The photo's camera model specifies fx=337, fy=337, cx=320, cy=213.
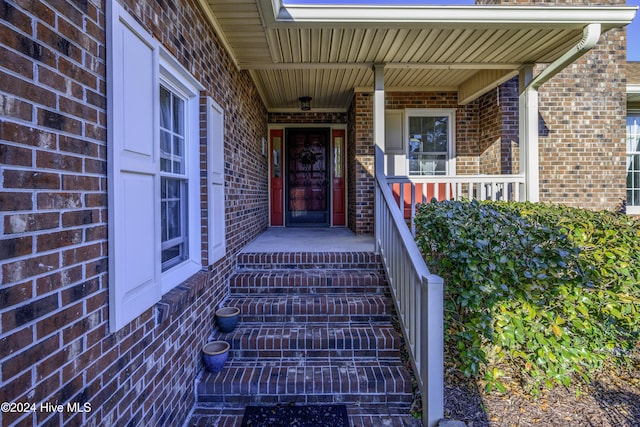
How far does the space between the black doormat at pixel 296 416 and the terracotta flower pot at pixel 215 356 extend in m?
0.40

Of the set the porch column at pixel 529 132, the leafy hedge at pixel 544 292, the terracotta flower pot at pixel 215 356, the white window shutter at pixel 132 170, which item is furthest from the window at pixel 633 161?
the white window shutter at pixel 132 170

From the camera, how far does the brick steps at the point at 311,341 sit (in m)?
2.45

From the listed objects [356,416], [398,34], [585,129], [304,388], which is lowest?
[356,416]

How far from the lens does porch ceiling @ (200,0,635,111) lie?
3189mm

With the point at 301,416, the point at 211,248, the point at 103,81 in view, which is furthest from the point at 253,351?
the point at 103,81

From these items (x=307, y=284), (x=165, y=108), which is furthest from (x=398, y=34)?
(x=307, y=284)

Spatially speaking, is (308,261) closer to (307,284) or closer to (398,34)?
(307,284)

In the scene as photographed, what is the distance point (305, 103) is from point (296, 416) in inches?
203

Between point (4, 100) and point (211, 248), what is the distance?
1959mm

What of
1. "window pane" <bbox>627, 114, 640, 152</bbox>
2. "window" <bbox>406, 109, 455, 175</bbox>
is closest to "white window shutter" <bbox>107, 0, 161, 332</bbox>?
"window" <bbox>406, 109, 455, 175</bbox>

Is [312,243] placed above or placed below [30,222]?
below

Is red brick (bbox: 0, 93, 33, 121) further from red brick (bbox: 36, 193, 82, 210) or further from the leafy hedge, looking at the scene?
the leafy hedge

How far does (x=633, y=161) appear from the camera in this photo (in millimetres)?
6738

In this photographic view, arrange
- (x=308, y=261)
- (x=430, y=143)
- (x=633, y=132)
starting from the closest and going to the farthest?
(x=308, y=261) < (x=430, y=143) < (x=633, y=132)
